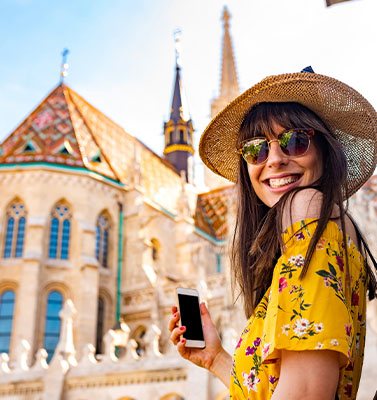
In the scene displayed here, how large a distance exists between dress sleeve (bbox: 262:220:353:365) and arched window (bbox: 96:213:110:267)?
69.4ft

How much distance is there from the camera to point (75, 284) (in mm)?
20453

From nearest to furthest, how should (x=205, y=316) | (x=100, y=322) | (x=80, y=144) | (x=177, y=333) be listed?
(x=177, y=333)
(x=205, y=316)
(x=100, y=322)
(x=80, y=144)

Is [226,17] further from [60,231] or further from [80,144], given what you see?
[60,231]

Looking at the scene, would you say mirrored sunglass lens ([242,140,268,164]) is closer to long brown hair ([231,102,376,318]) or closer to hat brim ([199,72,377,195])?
long brown hair ([231,102,376,318])

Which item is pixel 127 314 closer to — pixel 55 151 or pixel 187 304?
pixel 55 151

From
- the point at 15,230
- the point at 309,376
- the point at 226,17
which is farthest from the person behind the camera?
the point at 226,17

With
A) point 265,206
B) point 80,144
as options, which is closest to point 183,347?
point 265,206

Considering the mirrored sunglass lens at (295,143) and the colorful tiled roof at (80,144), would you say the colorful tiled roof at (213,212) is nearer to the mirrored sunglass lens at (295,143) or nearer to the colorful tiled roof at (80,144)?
the colorful tiled roof at (80,144)

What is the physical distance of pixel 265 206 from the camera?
195cm

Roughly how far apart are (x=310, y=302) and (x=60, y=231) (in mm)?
20791

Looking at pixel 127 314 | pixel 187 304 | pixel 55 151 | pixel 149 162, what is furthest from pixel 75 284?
pixel 187 304

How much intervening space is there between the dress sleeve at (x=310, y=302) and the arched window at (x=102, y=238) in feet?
69.4

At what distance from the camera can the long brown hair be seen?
150 cm

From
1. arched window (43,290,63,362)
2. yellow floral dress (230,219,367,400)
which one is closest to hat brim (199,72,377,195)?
yellow floral dress (230,219,367,400)
